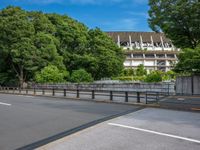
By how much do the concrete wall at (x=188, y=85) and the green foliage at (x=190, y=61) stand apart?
6.69 ft

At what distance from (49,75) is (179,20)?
2878 centimetres

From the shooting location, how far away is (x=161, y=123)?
11.1 metres

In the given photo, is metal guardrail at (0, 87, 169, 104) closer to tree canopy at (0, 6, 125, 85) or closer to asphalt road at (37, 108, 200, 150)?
asphalt road at (37, 108, 200, 150)

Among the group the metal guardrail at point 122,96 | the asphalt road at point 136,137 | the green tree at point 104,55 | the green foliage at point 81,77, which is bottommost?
the asphalt road at point 136,137

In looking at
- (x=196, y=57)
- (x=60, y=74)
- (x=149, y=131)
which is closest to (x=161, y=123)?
(x=149, y=131)

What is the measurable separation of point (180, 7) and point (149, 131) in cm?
1598

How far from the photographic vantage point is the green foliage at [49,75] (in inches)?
1869

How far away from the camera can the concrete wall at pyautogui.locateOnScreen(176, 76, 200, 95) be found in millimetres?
24562

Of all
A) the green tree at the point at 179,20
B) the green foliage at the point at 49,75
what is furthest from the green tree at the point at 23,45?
the green tree at the point at 179,20

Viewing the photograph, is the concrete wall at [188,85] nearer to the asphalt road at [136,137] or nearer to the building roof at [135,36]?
the asphalt road at [136,137]

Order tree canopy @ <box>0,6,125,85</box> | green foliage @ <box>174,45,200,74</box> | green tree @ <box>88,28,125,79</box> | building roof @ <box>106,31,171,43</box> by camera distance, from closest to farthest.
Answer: green foliage @ <box>174,45,200,74</box>, tree canopy @ <box>0,6,125,85</box>, green tree @ <box>88,28,125,79</box>, building roof @ <box>106,31,171,43</box>

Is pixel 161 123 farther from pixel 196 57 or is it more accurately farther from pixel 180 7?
pixel 180 7

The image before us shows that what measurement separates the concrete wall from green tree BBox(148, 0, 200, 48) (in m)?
2.99

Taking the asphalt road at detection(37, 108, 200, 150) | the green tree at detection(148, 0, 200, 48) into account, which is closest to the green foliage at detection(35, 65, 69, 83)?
the green tree at detection(148, 0, 200, 48)
